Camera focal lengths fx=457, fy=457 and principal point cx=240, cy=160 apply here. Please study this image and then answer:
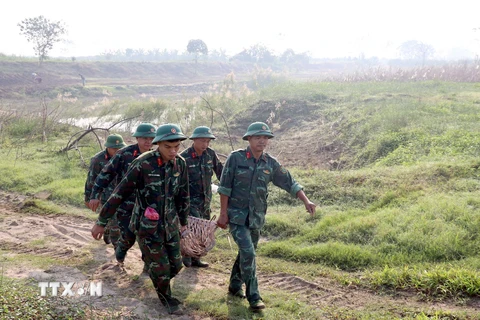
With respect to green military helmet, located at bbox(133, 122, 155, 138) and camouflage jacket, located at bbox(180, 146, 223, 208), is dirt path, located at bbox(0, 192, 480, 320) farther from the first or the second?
green military helmet, located at bbox(133, 122, 155, 138)

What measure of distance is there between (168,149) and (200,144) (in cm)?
141

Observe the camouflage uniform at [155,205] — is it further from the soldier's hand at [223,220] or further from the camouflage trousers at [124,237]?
the camouflage trousers at [124,237]

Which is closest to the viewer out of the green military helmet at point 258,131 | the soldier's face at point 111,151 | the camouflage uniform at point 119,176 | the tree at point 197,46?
the green military helmet at point 258,131

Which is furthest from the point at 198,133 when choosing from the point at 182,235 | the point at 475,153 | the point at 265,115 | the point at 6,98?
the point at 6,98

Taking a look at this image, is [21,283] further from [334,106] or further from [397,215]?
[334,106]

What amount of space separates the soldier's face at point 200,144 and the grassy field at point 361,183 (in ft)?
5.25

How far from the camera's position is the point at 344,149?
12047mm

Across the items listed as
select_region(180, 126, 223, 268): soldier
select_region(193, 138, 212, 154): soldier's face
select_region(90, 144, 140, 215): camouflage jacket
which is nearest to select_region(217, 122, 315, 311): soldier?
select_region(193, 138, 212, 154): soldier's face

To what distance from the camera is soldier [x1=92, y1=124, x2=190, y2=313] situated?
4.18 meters

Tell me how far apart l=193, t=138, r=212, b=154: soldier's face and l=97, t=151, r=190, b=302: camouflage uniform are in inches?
44.8

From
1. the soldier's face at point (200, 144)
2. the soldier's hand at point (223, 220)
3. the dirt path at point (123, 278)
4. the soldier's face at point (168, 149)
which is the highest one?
the soldier's face at point (168, 149)

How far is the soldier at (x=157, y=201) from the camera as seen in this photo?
13.7ft

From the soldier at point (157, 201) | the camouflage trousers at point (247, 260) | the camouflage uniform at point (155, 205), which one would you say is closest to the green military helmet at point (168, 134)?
the soldier at point (157, 201)

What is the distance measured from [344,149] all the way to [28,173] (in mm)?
7856
